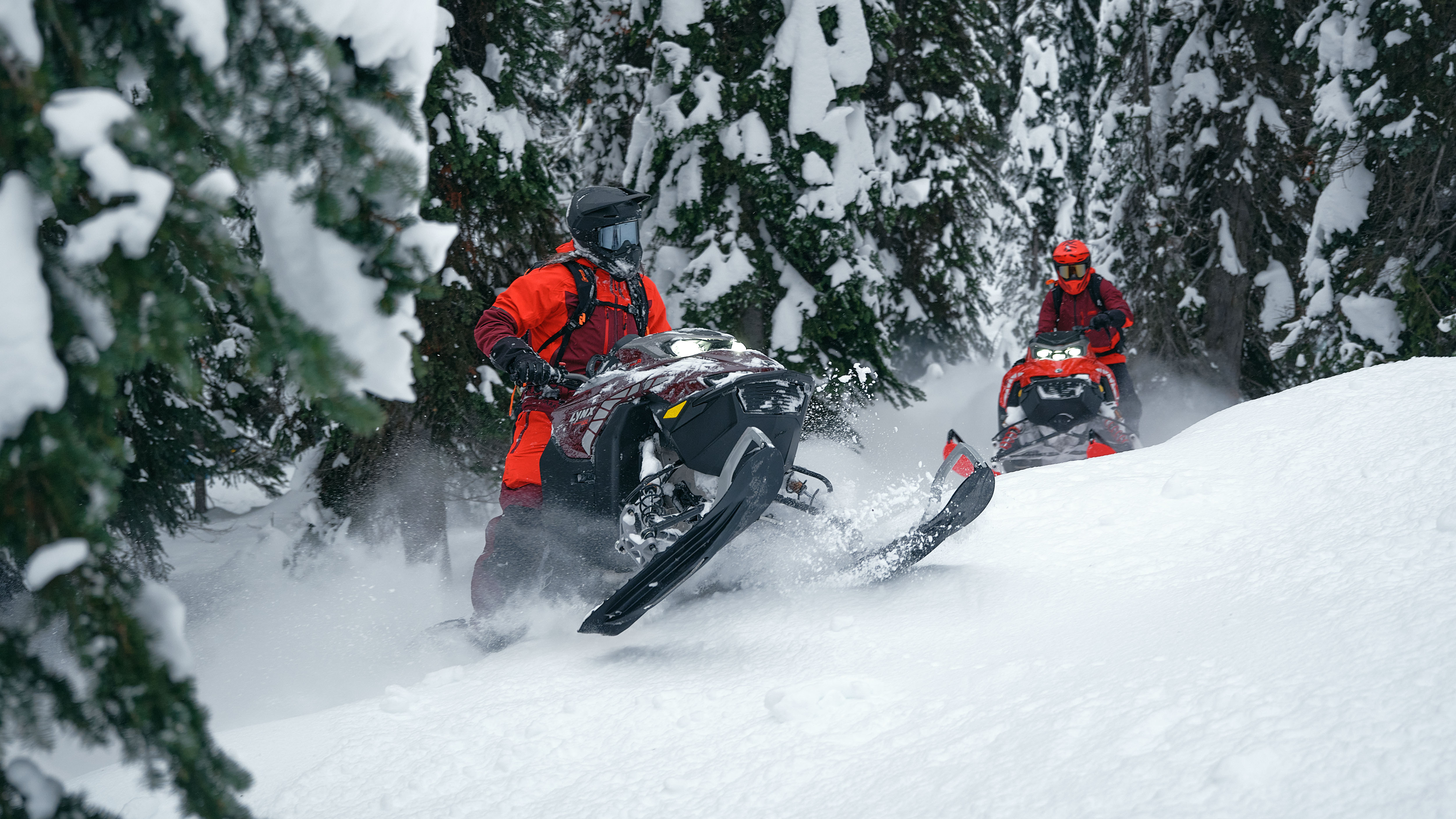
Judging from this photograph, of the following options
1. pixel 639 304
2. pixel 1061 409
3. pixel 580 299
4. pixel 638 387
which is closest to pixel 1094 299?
pixel 1061 409

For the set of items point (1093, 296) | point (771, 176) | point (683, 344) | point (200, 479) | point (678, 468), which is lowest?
point (678, 468)

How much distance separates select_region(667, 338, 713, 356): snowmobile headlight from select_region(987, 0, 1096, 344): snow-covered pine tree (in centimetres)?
1783

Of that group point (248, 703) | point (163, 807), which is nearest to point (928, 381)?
point (248, 703)

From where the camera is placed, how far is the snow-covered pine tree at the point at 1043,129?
20.9 metres

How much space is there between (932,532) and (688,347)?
50.6 inches

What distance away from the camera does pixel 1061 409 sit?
728cm

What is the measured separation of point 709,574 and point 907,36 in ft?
30.8

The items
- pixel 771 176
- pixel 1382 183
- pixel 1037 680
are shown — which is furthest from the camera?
pixel 771 176

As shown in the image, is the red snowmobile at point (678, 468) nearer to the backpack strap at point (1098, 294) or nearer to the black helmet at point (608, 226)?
the black helmet at point (608, 226)

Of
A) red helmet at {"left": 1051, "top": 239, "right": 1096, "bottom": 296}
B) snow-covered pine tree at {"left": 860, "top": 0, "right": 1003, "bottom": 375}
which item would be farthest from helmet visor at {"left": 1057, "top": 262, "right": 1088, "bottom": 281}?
snow-covered pine tree at {"left": 860, "top": 0, "right": 1003, "bottom": 375}

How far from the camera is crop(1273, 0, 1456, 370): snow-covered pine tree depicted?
843cm

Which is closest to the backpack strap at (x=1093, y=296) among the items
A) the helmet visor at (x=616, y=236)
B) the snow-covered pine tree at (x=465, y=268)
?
the snow-covered pine tree at (x=465, y=268)

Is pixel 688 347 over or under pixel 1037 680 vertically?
over

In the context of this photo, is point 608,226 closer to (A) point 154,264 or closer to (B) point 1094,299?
(A) point 154,264
